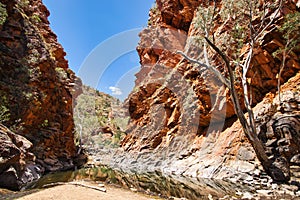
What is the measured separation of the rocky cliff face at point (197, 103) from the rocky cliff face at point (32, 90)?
8868 mm

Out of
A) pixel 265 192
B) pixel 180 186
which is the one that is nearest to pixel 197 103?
pixel 180 186

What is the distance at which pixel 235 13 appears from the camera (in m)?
14.4

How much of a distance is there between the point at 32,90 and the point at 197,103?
638 inches

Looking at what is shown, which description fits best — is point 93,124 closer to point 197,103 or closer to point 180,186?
point 197,103

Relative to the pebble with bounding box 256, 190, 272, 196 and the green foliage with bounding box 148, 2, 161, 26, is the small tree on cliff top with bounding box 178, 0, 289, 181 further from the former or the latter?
the green foliage with bounding box 148, 2, 161, 26

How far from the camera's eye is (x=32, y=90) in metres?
19.0

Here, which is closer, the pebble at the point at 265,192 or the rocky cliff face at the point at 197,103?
the pebble at the point at 265,192

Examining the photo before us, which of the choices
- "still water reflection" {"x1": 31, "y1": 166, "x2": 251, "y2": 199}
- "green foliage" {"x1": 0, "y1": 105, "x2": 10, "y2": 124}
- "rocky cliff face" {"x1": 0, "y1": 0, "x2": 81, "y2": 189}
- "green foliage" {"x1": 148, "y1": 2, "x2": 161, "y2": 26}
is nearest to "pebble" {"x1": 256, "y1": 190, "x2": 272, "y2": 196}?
"still water reflection" {"x1": 31, "y1": 166, "x2": 251, "y2": 199}

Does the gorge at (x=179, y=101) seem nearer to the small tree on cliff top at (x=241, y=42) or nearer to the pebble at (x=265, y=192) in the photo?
the small tree on cliff top at (x=241, y=42)

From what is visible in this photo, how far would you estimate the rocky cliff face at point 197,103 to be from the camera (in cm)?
1222

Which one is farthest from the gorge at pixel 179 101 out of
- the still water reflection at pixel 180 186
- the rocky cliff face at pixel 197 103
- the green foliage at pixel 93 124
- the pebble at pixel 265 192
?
the green foliage at pixel 93 124

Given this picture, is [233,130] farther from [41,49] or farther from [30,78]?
[41,49]

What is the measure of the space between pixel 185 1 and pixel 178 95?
14.0 metres

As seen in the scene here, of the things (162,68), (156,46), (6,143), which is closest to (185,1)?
(156,46)
